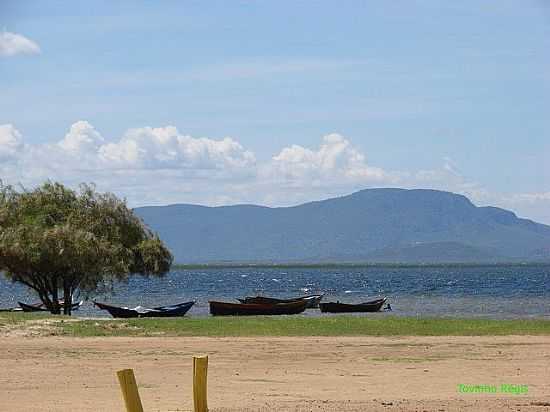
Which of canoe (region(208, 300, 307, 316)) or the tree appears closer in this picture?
the tree

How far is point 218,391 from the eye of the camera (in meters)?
19.0

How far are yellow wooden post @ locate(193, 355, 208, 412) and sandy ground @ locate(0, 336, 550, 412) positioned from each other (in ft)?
8.01

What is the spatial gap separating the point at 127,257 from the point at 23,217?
4502mm

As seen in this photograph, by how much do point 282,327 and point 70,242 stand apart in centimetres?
1053

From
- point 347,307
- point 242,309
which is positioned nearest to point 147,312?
point 242,309

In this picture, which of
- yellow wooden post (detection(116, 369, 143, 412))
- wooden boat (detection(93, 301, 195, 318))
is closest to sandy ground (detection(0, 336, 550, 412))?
yellow wooden post (detection(116, 369, 143, 412))

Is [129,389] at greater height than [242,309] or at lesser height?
greater

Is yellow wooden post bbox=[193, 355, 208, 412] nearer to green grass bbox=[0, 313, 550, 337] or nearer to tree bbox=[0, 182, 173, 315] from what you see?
green grass bbox=[0, 313, 550, 337]

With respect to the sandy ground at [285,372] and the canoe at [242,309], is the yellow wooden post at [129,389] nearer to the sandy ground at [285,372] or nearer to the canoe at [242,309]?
the sandy ground at [285,372]

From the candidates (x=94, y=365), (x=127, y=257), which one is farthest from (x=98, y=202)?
(x=94, y=365)

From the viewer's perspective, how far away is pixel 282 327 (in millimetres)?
32938

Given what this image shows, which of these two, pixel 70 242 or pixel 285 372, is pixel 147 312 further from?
pixel 285 372

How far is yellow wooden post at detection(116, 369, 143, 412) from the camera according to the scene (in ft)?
40.8

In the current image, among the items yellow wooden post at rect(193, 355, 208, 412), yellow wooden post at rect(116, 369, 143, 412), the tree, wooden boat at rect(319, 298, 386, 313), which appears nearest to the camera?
yellow wooden post at rect(116, 369, 143, 412)
